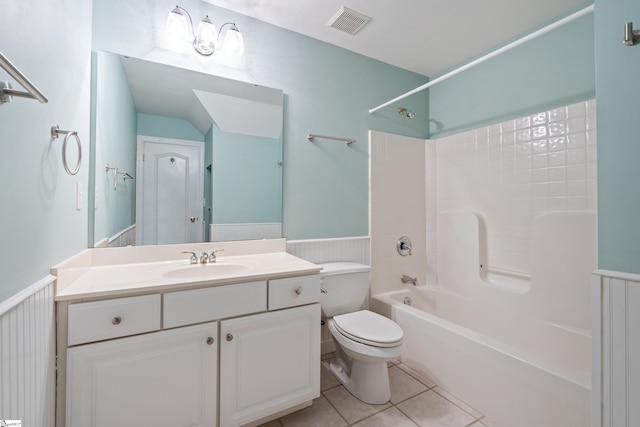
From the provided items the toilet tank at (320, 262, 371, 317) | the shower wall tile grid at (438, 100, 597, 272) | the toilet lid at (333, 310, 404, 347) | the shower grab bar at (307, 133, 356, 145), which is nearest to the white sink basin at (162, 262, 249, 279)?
the toilet tank at (320, 262, 371, 317)

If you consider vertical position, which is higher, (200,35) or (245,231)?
(200,35)

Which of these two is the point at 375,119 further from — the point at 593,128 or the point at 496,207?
the point at 593,128

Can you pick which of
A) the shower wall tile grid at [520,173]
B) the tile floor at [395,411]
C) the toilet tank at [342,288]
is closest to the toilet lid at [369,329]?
Answer: the toilet tank at [342,288]

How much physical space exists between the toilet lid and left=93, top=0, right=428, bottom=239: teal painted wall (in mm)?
653

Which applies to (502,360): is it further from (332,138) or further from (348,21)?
(348,21)

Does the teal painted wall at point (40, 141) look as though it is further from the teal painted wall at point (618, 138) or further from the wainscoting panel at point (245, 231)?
the teal painted wall at point (618, 138)

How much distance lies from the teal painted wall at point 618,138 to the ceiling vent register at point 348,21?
1.23 m

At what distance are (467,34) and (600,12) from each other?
1.14 metres

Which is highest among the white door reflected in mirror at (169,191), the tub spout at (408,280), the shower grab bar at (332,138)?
the shower grab bar at (332,138)

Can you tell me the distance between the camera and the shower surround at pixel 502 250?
5.04ft

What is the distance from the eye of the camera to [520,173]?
2.03 meters

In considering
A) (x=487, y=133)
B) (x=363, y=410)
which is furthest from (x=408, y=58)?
(x=363, y=410)

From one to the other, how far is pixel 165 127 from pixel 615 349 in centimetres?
231

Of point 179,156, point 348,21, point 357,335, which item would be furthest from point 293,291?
point 348,21
